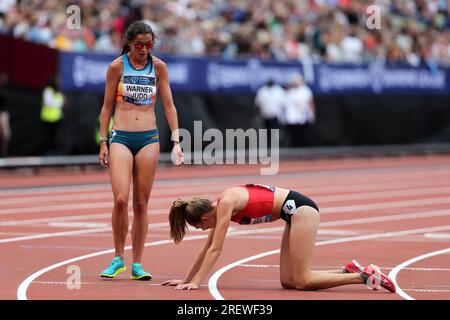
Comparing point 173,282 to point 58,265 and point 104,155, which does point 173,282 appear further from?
point 58,265

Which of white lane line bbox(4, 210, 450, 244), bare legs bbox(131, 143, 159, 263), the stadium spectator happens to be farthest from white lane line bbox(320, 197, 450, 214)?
the stadium spectator

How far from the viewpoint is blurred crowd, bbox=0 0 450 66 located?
23.9 meters

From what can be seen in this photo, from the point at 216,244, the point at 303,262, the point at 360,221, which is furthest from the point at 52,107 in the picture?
the point at 216,244

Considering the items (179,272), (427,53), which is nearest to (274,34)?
(427,53)

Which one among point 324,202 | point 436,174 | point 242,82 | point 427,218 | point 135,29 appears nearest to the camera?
point 135,29

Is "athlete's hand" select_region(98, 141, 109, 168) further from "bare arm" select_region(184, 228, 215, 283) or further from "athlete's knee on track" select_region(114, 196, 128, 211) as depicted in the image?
"bare arm" select_region(184, 228, 215, 283)

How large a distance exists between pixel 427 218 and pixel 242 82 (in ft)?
37.8

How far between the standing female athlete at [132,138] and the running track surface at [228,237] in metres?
0.40

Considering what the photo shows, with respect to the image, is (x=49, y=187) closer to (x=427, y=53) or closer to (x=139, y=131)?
(x=139, y=131)

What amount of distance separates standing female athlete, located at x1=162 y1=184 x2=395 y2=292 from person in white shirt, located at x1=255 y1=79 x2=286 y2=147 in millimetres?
17585

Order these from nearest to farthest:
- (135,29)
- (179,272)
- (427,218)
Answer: (135,29)
(179,272)
(427,218)

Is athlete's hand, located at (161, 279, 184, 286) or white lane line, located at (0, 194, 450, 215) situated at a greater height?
white lane line, located at (0, 194, 450, 215)

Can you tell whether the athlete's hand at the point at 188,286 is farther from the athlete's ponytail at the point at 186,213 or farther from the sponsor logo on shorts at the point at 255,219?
the sponsor logo on shorts at the point at 255,219

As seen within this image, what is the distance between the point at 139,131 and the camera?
1027cm
